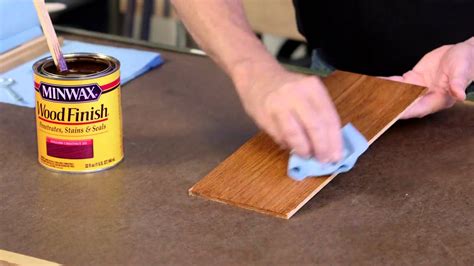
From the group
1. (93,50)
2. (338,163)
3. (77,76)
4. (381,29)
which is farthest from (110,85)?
(381,29)

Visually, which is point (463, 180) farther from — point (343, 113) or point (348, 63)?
point (348, 63)

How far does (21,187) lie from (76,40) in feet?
1.81

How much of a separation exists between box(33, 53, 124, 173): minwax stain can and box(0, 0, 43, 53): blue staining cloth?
386 mm

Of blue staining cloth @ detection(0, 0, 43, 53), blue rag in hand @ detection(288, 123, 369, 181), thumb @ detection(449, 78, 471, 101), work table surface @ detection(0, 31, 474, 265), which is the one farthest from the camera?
blue staining cloth @ detection(0, 0, 43, 53)

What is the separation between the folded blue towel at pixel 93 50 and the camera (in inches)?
50.2

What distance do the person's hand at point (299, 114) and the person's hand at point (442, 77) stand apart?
0.23 meters

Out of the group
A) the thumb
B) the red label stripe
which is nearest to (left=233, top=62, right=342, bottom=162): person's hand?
the red label stripe

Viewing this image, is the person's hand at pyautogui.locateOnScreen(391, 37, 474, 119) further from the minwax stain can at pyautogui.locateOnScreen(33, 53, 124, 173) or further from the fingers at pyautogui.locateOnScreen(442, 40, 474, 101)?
the minwax stain can at pyautogui.locateOnScreen(33, 53, 124, 173)

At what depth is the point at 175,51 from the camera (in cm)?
147

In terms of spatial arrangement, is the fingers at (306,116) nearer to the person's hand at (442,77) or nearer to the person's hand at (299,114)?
the person's hand at (299,114)

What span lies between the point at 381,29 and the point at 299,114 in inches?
23.3

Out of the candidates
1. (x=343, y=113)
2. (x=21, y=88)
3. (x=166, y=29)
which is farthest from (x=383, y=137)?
(x=166, y=29)

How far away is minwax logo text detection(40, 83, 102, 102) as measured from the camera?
0.99 metres

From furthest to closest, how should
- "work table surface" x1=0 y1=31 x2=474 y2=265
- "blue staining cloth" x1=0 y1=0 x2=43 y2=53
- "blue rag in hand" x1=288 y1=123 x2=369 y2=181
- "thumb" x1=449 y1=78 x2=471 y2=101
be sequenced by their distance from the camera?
"blue staining cloth" x1=0 y1=0 x2=43 y2=53, "thumb" x1=449 y1=78 x2=471 y2=101, "blue rag in hand" x1=288 y1=123 x2=369 y2=181, "work table surface" x1=0 y1=31 x2=474 y2=265
